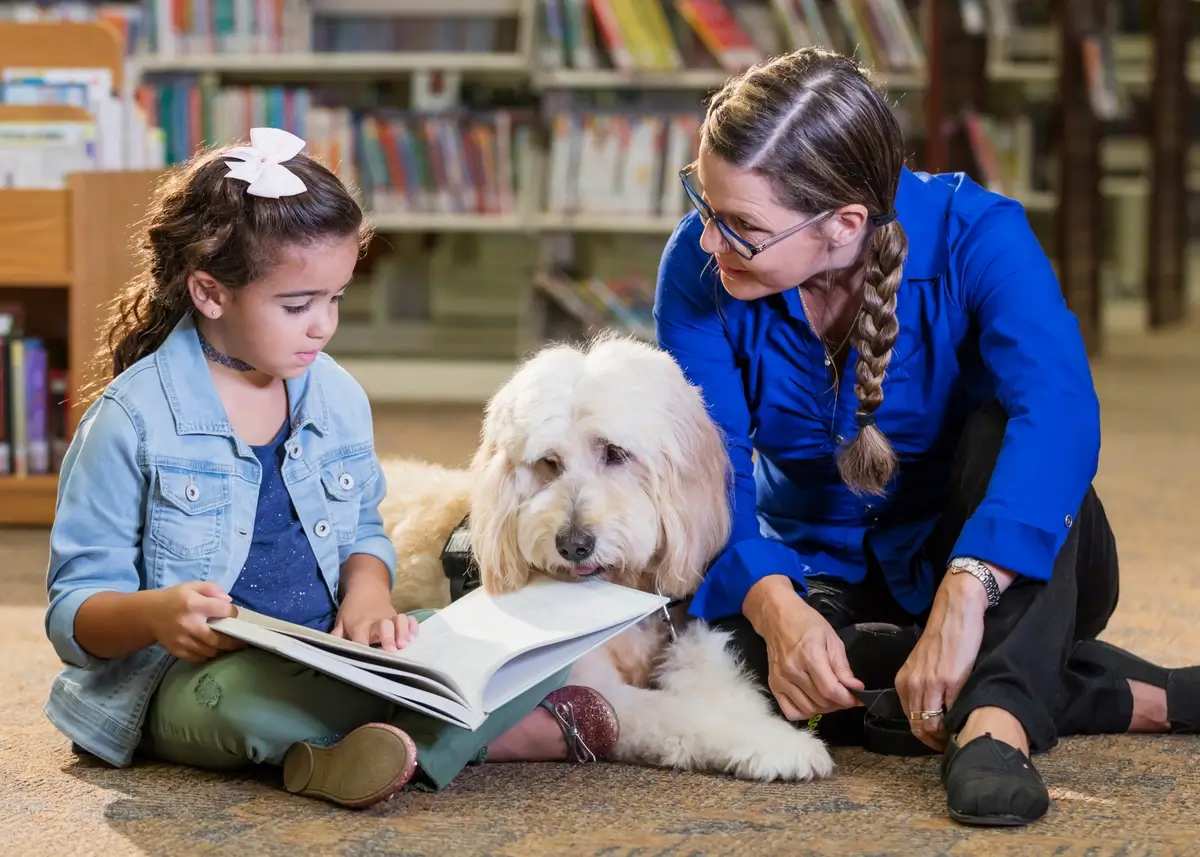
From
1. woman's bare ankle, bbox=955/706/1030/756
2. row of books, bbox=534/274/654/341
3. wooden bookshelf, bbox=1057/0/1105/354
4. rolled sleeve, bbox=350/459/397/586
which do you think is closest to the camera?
woman's bare ankle, bbox=955/706/1030/756

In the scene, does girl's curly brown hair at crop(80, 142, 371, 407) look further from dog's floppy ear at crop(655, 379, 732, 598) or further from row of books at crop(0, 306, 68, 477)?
row of books at crop(0, 306, 68, 477)

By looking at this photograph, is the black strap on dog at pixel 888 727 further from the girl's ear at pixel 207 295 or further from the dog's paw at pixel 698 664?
the girl's ear at pixel 207 295

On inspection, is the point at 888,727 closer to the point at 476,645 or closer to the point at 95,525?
the point at 476,645

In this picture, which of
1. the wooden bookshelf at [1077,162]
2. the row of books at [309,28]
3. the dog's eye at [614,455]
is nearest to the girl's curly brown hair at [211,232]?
the dog's eye at [614,455]

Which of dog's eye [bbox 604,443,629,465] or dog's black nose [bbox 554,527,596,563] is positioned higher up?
dog's eye [bbox 604,443,629,465]

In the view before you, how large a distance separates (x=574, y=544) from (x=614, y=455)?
124mm

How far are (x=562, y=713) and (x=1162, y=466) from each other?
2.62 meters

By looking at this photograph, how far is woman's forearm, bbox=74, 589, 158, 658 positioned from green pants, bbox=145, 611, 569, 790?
0.07 meters

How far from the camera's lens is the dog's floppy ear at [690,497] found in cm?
173

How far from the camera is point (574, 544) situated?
65.8 inches

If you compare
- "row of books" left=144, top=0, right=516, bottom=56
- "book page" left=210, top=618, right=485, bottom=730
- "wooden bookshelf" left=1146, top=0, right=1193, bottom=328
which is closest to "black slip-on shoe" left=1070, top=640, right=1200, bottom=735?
"book page" left=210, top=618, right=485, bottom=730

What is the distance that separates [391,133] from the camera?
15.6ft

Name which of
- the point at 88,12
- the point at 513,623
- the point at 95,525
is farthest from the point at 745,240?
the point at 88,12

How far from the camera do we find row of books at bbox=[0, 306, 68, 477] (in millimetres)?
3094
